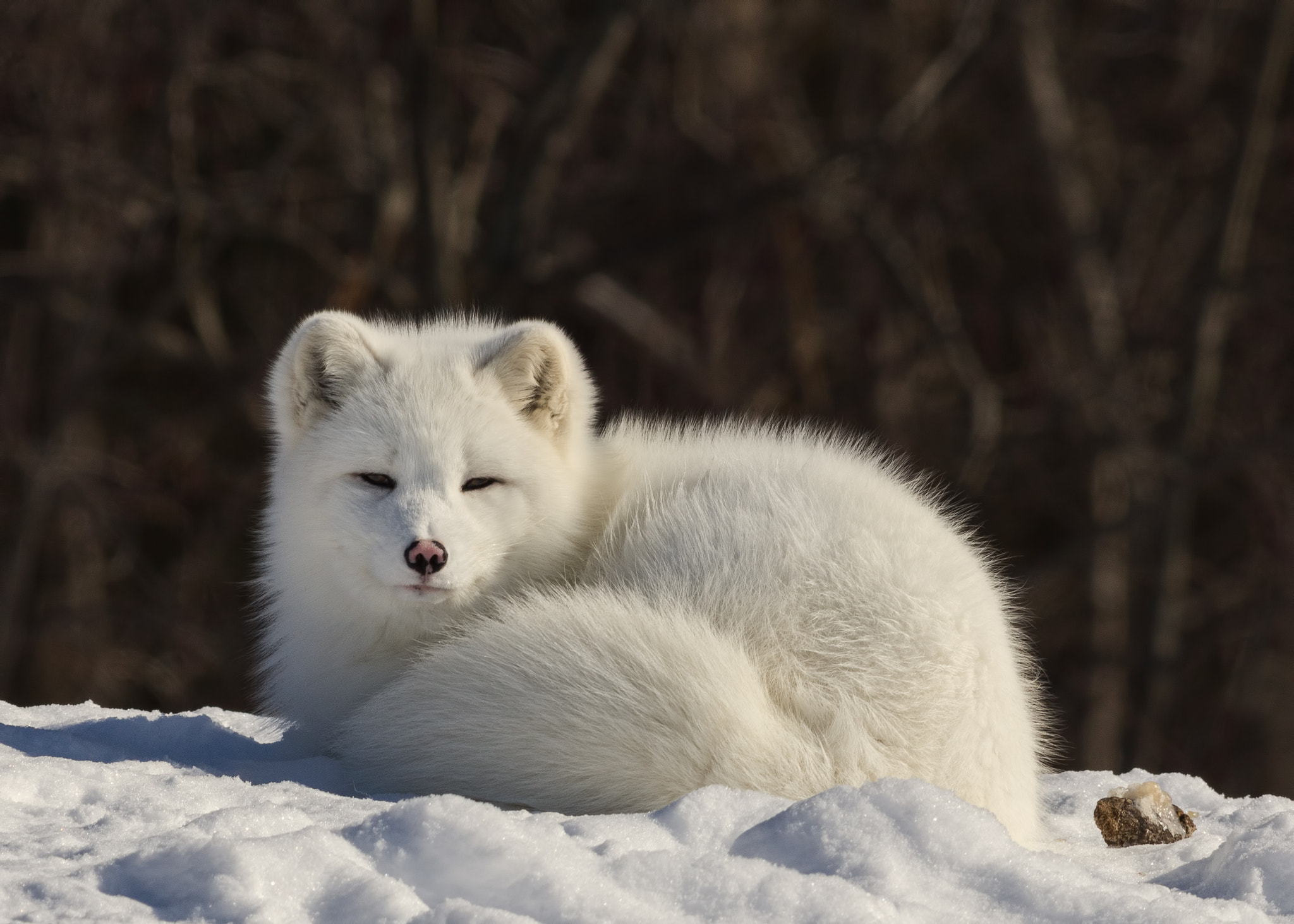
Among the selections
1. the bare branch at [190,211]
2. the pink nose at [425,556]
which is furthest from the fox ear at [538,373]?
the bare branch at [190,211]

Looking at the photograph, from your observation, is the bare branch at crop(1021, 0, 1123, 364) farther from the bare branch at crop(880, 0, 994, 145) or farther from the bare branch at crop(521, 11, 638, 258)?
the bare branch at crop(521, 11, 638, 258)

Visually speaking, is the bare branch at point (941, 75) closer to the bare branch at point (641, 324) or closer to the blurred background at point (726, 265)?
the blurred background at point (726, 265)

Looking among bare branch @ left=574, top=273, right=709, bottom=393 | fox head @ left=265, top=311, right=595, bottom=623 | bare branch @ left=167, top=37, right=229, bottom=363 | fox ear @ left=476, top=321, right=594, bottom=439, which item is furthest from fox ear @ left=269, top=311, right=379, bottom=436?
bare branch @ left=574, top=273, right=709, bottom=393

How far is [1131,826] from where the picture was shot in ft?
10.3

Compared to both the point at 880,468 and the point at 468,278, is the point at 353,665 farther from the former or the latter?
the point at 468,278

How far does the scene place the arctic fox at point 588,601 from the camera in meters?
2.67

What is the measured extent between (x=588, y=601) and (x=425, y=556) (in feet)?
1.24

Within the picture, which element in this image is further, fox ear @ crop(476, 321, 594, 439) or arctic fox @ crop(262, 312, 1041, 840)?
fox ear @ crop(476, 321, 594, 439)

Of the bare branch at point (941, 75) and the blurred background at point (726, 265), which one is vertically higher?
the bare branch at point (941, 75)

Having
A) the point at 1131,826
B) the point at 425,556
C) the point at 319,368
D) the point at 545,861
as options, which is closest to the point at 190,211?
the point at 319,368

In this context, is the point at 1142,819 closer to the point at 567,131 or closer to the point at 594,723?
the point at 594,723

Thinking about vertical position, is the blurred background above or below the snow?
above

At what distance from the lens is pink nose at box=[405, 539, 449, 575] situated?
297cm

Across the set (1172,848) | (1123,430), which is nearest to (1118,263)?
(1123,430)
